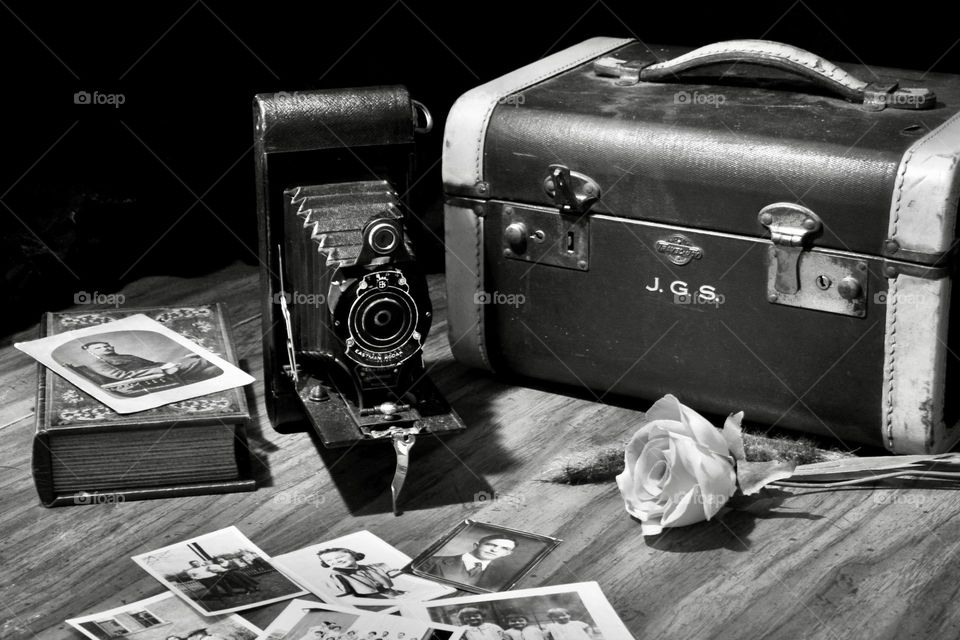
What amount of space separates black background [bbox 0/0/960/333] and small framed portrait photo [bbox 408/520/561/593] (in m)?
1.39

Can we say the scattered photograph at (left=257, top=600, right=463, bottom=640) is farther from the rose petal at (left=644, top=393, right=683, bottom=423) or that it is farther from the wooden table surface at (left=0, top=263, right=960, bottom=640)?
the rose petal at (left=644, top=393, right=683, bottom=423)

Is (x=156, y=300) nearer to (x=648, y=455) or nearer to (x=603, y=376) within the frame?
(x=603, y=376)

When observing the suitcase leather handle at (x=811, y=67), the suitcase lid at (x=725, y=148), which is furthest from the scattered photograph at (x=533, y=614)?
the suitcase leather handle at (x=811, y=67)

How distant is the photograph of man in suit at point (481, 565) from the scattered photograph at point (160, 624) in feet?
1.08

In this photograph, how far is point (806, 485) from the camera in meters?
2.35

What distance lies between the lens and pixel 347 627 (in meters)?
1.93

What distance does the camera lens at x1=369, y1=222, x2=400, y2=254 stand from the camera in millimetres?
2287

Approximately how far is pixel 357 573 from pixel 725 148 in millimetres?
1025

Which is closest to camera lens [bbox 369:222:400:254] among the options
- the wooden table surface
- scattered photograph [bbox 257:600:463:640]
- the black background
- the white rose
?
the wooden table surface

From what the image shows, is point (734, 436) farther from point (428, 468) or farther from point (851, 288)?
point (428, 468)

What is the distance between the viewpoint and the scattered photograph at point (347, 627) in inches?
75.1

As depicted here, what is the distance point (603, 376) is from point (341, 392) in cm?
56

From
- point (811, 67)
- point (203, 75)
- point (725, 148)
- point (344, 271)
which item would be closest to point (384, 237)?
point (344, 271)

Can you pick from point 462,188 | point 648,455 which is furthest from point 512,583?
point 462,188
